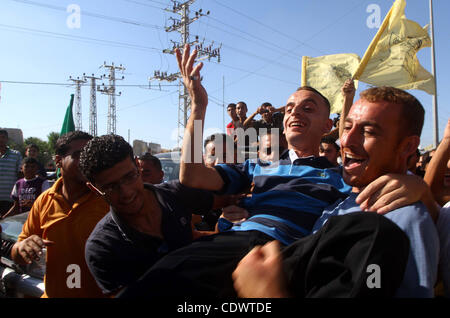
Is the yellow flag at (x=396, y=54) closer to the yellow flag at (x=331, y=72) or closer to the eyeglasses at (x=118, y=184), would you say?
A: the yellow flag at (x=331, y=72)

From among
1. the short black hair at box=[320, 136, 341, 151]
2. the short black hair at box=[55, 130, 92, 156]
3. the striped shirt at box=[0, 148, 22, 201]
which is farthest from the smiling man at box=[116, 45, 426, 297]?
the striped shirt at box=[0, 148, 22, 201]

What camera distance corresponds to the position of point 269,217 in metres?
2.05

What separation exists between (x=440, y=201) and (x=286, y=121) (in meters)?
1.25

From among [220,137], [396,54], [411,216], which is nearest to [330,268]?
[411,216]

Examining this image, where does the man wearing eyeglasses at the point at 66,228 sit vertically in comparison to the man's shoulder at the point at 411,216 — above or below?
below

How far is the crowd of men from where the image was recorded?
4.04ft

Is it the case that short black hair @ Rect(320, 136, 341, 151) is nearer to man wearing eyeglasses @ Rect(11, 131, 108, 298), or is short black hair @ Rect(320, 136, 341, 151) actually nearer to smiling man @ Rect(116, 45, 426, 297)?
smiling man @ Rect(116, 45, 426, 297)

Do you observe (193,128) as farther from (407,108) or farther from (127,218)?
(407,108)

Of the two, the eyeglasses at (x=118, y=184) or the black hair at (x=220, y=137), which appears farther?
the black hair at (x=220, y=137)

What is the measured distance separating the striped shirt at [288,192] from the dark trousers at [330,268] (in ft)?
1.49

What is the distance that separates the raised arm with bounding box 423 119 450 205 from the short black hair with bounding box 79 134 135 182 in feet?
7.12

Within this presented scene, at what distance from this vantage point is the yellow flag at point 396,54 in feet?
12.3

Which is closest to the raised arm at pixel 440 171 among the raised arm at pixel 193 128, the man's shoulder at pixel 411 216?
the man's shoulder at pixel 411 216

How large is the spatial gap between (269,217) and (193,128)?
71 centimetres
